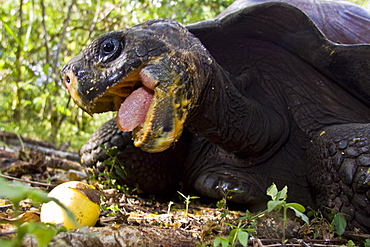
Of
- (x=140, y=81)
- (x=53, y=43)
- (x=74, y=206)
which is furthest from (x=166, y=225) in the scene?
(x=53, y=43)

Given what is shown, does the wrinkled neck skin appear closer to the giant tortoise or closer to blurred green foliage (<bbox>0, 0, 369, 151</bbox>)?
the giant tortoise

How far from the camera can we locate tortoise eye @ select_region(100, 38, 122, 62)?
1444 mm

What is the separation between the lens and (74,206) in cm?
118

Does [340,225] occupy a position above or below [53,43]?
below

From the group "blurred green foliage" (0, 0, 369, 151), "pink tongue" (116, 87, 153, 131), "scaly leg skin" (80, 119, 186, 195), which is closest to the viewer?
"pink tongue" (116, 87, 153, 131)

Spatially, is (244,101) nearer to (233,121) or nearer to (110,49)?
(233,121)

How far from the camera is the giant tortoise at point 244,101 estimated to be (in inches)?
57.2

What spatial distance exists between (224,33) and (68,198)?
1.48 m

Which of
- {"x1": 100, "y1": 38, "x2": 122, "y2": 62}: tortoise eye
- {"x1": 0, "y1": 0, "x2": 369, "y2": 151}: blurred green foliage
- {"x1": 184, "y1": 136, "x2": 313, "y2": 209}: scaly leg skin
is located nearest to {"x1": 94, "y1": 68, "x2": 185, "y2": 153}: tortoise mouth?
{"x1": 100, "y1": 38, "x2": 122, "y2": 62}: tortoise eye

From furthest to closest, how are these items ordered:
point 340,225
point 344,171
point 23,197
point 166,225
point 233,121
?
1. point 233,121
2. point 344,171
3. point 166,225
4. point 340,225
5. point 23,197

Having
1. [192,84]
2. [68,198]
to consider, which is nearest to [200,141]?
[192,84]

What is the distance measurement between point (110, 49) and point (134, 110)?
0.91 ft

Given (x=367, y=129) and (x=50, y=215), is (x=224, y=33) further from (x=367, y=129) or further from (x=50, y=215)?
(x=50, y=215)

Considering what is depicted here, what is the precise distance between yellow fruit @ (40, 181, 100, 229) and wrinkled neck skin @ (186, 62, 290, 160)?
23.8 inches
